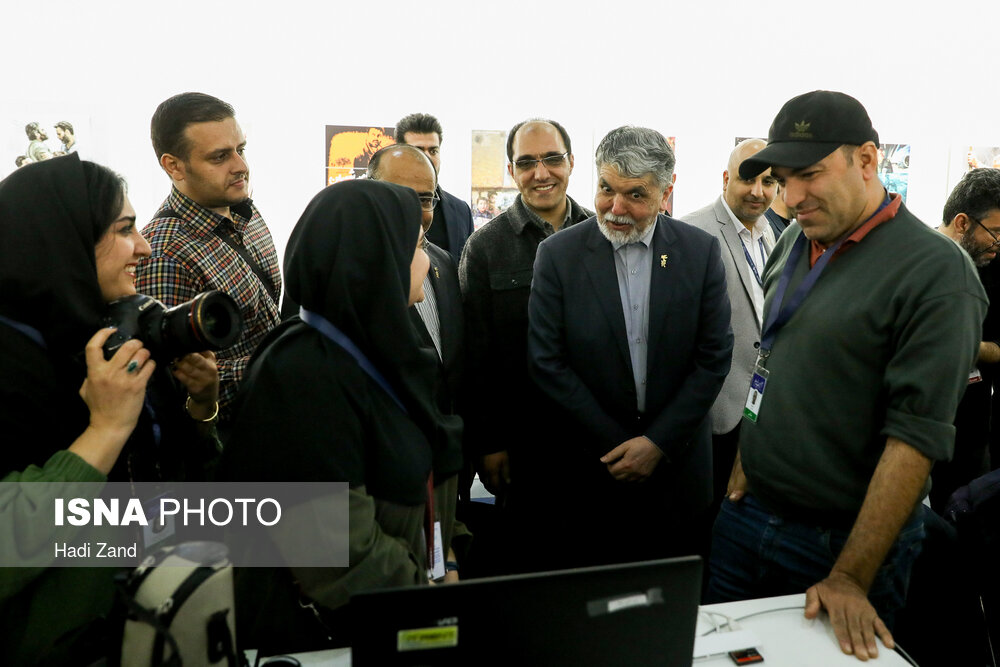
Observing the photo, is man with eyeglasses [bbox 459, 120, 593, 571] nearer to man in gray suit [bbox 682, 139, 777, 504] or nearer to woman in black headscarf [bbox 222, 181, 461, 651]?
man in gray suit [bbox 682, 139, 777, 504]

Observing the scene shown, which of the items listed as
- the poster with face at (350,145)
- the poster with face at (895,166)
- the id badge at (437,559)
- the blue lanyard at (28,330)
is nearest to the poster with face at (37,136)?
the poster with face at (350,145)

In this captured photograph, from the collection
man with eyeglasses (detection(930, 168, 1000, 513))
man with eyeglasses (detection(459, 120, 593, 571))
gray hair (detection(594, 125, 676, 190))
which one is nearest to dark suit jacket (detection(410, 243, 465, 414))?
man with eyeglasses (detection(459, 120, 593, 571))

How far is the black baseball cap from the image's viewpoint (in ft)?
5.66

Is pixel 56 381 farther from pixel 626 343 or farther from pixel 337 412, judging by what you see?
pixel 626 343

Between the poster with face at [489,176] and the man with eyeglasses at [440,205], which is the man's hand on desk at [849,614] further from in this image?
the poster with face at [489,176]

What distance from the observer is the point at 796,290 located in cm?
187

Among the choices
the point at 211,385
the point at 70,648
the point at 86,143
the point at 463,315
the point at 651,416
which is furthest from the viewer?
the point at 86,143

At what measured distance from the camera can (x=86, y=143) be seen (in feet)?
12.8

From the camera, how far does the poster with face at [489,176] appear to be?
15.0 ft

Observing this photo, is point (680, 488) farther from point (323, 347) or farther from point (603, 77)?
point (603, 77)

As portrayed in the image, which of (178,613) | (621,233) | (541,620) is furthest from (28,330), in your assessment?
(621,233)

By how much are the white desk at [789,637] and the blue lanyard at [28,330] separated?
4.72 feet

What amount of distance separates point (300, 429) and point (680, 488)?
5.20 ft

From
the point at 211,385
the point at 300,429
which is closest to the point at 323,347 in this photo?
the point at 300,429
